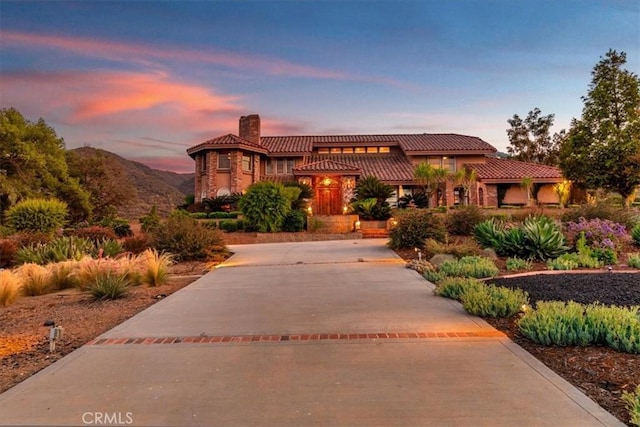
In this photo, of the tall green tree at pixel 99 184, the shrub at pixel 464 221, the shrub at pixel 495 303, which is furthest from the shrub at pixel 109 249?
the tall green tree at pixel 99 184

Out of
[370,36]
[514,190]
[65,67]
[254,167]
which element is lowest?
[514,190]

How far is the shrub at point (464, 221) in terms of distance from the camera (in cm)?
1410

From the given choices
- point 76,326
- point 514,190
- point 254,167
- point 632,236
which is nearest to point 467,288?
point 76,326

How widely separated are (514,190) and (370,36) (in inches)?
861

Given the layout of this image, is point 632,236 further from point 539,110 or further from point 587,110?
point 539,110

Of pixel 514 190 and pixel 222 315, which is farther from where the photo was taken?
pixel 514 190

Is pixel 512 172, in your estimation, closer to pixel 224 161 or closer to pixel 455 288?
pixel 224 161

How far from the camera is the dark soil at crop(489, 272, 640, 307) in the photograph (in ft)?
18.6

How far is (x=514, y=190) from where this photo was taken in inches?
1211

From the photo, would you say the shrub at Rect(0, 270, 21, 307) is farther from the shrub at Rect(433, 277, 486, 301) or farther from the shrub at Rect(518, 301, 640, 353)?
the shrub at Rect(518, 301, 640, 353)

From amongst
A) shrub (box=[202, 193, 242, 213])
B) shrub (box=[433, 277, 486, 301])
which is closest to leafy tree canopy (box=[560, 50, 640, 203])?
shrub (box=[202, 193, 242, 213])

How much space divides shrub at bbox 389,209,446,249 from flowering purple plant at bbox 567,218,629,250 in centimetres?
382

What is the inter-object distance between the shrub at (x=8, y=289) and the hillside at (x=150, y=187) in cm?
2620

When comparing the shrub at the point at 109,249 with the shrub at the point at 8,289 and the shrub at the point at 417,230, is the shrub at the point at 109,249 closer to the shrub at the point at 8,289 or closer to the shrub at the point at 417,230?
the shrub at the point at 8,289
